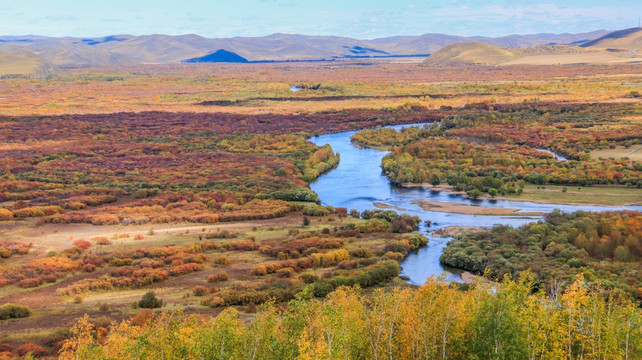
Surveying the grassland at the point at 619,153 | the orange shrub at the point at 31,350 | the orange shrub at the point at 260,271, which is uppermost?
the grassland at the point at 619,153

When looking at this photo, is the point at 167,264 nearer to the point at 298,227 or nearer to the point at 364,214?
the point at 298,227

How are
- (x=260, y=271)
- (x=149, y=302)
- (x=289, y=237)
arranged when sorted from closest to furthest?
(x=149, y=302) < (x=260, y=271) < (x=289, y=237)

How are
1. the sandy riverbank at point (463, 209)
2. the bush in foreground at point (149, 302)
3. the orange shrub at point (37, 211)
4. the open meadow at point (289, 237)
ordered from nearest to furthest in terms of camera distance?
1. the open meadow at point (289, 237)
2. the bush in foreground at point (149, 302)
3. the orange shrub at point (37, 211)
4. the sandy riverbank at point (463, 209)

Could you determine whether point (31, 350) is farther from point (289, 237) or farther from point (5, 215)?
point (5, 215)

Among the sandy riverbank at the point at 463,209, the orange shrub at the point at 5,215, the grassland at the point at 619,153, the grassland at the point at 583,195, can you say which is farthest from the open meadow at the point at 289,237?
the sandy riverbank at the point at 463,209

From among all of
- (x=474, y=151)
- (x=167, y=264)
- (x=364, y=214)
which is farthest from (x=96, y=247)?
(x=474, y=151)

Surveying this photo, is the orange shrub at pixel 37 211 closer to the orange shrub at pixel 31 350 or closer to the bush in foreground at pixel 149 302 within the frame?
the bush in foreground at pixel 149 302

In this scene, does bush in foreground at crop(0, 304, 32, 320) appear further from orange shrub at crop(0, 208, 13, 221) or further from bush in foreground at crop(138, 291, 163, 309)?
orange shrub at crop(0, 208, 13, 221)

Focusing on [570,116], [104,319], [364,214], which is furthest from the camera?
[570,116]

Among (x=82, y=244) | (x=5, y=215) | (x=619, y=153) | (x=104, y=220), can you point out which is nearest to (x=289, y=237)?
(x=82, y=244)
